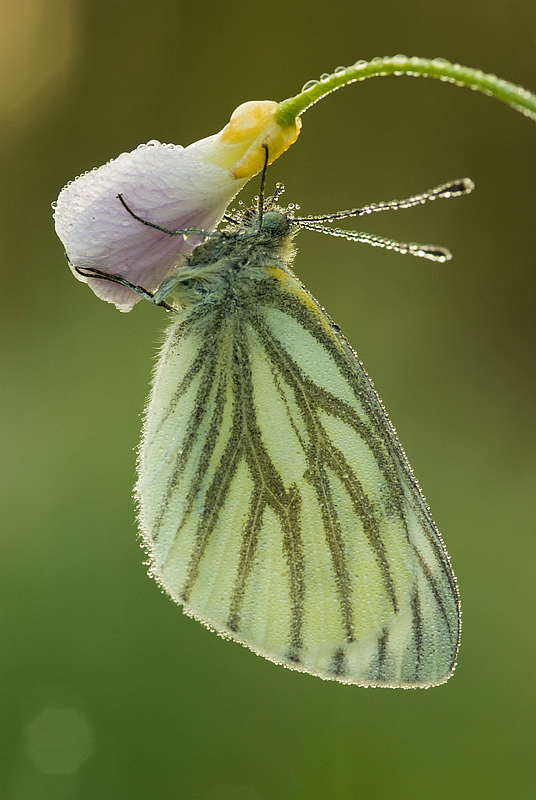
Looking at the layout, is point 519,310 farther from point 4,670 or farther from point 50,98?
point 4,670

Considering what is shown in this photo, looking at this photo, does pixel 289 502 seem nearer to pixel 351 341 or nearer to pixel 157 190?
pixel 157 190

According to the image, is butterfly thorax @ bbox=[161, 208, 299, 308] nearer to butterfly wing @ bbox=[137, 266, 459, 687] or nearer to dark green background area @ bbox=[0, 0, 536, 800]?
butterfly wing @ bbox=[137, 266, 459, 687]

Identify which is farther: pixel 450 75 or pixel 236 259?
pixel 236 259

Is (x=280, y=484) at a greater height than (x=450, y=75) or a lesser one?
lesser

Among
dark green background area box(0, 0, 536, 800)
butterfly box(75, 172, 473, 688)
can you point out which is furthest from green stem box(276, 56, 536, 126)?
dark green background area box(0, 0, 536, 800)

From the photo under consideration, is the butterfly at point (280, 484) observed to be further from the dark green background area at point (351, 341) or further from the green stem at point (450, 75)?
the dark green background area at point (351, 341)

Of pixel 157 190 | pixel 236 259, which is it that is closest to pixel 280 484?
pixel 236 259

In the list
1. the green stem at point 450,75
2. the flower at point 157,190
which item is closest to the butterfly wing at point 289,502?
the flower at point 157,190

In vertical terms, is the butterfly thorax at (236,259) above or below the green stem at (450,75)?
above
